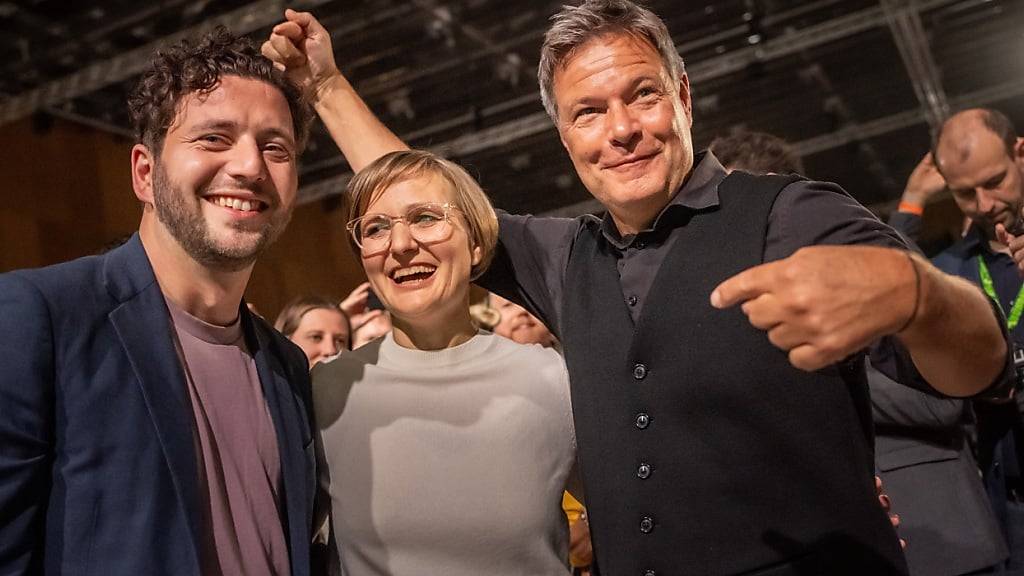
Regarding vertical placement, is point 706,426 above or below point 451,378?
below

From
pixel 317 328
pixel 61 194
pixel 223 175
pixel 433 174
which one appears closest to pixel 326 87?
pixel 433 174

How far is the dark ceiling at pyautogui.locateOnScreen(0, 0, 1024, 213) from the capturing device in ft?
17.5

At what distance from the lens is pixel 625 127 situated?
1653 millimetres

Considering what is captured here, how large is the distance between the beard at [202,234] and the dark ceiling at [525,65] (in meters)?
3.23

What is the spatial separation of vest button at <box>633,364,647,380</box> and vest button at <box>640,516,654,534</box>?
23 cm

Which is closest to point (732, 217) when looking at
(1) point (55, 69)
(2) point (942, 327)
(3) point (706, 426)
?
(3) point (706, 426)

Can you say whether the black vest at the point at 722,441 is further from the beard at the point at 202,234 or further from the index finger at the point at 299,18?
the index finger at the point at 299,18

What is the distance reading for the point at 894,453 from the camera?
246 centimetres

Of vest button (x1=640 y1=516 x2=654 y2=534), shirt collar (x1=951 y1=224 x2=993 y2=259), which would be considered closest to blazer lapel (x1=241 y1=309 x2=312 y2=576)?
vest button (x1=640 y1=516 x2=654 y2=534)

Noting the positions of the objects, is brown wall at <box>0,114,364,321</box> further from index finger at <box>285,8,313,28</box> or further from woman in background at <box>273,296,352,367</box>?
index finger at <box>285,8,313,28</box>

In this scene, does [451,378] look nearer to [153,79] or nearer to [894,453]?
[153,79]

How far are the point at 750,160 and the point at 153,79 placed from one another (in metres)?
1.54

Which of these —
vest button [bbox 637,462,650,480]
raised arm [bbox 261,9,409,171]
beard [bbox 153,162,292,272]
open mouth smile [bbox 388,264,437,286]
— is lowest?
vest button [bbox 637,462,650,480]

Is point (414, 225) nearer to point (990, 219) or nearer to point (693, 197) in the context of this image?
point (693, 197)
